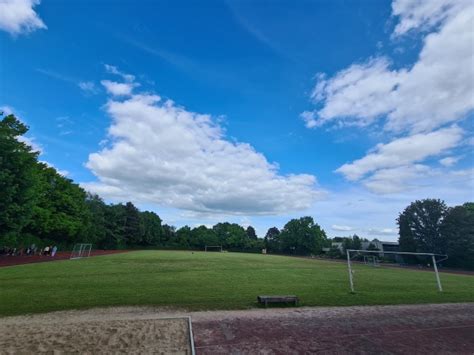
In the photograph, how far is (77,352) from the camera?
5.84 m

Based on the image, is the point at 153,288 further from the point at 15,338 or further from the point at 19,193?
the point at 19,193

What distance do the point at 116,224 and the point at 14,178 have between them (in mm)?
48377

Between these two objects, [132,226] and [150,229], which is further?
[150,229]

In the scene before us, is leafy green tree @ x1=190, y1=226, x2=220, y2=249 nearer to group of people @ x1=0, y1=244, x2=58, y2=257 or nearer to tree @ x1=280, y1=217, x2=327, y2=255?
tree @ x1=280, y1=217, x2=327, y2=255

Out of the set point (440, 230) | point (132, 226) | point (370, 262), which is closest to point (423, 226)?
point (440, 230)

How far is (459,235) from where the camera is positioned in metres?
45.9

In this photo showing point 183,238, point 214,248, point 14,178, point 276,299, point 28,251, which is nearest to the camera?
point 276,299

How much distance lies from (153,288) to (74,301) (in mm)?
3752

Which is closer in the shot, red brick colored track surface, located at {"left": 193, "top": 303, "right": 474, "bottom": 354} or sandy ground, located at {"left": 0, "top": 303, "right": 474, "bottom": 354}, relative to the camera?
sandy ground, located at {"left": 0, "top": 303, "right": 474, "bottom": 354}

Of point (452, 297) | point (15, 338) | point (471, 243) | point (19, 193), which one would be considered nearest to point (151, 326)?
point (15, 338)

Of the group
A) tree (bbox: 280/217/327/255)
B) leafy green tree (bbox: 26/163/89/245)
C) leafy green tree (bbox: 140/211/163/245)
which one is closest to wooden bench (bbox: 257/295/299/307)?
leafy green tree (bbox: 26/163/89/245)

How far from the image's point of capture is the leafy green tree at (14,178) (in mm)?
24750

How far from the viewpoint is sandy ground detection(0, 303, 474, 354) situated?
20.6ft

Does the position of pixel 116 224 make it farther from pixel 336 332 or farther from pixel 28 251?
pixel 336 332
